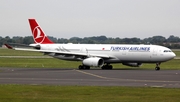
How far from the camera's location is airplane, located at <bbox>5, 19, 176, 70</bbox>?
5581 cm

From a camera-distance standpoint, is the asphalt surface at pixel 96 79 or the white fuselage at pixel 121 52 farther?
the white fuselage at pixel 121 52

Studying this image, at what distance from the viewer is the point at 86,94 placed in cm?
2581

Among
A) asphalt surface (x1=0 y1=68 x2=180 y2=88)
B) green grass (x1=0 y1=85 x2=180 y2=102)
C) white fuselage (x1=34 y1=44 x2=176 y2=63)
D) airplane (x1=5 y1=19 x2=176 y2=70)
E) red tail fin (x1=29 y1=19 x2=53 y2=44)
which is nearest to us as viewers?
green grass (x1=0 y1=85 x2=180 y2=102)

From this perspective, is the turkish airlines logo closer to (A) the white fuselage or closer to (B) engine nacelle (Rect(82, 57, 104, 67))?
(A) the white fuselage

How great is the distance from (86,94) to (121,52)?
106ft

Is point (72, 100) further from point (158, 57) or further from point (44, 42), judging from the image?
point (44, 42)

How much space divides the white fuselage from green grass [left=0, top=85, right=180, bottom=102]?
2686 cm

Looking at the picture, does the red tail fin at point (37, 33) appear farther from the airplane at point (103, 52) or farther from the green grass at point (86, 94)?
the green grass at point (86, 94)

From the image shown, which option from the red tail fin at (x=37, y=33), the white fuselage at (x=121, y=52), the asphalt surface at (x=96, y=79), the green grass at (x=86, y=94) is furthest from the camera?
the red tail fin at (x=37, y=33)

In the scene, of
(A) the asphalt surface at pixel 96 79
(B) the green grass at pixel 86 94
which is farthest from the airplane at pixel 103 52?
(B) the green grass at pixel 86 94

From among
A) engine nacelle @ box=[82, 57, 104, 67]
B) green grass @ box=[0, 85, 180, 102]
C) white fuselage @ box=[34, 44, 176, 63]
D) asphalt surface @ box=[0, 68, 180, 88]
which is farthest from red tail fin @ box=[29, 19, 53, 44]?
green grass @ box=[0, 85, 180, 102]

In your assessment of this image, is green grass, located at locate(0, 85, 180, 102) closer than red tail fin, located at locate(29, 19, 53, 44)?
Yes

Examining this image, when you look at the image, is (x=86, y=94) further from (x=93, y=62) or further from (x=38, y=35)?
(x=38, y=35)

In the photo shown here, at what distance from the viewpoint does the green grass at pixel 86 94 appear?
2345 centimetres
